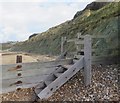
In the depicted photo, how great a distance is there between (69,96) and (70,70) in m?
0.65

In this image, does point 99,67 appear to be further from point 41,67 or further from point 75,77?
point 41,67

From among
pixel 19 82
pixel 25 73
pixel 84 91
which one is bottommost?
pixel 84 91

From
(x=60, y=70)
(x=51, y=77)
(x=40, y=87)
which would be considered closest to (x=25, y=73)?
(x=40, y=87)

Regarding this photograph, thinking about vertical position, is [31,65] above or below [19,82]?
above

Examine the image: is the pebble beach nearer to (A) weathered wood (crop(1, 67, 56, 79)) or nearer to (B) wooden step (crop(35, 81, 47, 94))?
(B) wooden step (crop(35, 81, 47, 94))

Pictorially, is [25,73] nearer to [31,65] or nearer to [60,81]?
[31,65]

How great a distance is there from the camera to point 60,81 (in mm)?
5578

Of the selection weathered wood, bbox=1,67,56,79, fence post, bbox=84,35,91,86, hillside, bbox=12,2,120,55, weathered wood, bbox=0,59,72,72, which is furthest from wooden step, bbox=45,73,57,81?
hillside, bbox=12,2,120,55

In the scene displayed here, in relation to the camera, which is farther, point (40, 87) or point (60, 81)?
point (40, 87)

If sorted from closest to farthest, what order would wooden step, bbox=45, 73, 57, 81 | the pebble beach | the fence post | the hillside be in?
the pebble beach, the fence post, wooden step, bbox=45, 73, 57, 81, the hillside

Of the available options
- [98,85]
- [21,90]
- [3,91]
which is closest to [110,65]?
[98,85]

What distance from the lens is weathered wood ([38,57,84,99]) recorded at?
212 inches

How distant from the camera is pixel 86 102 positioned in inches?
205

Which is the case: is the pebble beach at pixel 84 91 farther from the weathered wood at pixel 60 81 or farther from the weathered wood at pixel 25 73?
the weathered wood at pixel 25 73
